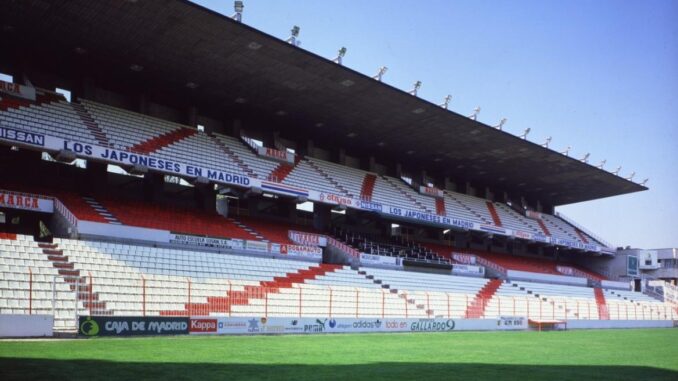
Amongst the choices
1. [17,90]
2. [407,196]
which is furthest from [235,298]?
[407,196]

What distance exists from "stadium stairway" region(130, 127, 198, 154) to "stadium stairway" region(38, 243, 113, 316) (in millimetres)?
7477

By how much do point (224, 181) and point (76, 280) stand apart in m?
11.8

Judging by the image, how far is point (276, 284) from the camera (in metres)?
27.4

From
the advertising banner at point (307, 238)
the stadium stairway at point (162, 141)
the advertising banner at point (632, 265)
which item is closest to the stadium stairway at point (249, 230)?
the advertising banner at point (307, 238)

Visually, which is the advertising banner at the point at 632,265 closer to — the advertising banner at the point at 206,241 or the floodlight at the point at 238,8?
the advertising banner at the point at 206,241

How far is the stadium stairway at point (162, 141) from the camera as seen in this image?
2900 cm

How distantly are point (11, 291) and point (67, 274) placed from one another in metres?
2.46

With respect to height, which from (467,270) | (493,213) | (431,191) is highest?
(431,191)

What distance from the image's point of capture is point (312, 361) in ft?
42.2

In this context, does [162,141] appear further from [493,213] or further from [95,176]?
[493,213]

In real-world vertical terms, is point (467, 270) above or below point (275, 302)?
above

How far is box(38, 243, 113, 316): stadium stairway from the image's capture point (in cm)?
1995

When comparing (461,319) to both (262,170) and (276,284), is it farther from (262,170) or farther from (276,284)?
(262,170)

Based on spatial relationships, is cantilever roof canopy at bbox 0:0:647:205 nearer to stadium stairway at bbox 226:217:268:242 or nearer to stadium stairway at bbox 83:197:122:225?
stadium stairway at bbox 83:197:122:225
